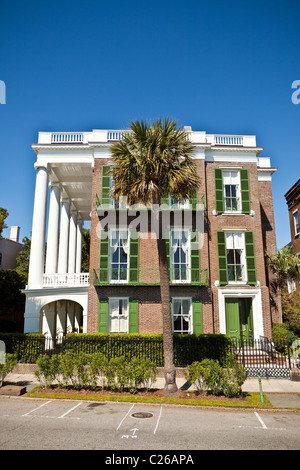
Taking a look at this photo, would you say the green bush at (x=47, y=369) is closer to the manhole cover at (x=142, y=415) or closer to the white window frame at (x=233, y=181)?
the manhole cover at (x=142, y=415)

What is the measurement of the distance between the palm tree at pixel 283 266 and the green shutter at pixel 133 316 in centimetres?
890

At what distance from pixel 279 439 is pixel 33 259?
53.3 feet

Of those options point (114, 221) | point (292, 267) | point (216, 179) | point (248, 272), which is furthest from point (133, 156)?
point (292, 267)

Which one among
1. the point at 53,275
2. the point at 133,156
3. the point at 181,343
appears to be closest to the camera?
the point at 133,156

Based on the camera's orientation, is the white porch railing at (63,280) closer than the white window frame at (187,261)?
No

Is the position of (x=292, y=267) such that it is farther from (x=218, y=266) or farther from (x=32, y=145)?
(x=32, y=145)

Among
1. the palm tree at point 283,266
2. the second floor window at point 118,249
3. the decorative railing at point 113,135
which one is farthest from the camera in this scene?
the decorative railing at point 113,135

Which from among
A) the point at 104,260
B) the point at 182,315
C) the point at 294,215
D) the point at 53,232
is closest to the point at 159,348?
the point at 182,315

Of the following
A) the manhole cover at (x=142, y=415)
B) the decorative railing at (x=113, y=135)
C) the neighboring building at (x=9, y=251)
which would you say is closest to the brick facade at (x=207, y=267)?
the decorative railing at (x=113, y=135)

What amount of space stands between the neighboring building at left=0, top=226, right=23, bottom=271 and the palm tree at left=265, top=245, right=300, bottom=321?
25912mm

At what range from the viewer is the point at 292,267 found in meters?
21.2

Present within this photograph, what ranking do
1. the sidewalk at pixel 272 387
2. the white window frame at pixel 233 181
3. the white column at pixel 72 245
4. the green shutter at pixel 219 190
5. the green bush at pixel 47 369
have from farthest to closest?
the white column at pixel 72 245 < the white window frame at pixel 233 181 < the green shutter at pixel 219 190 < the green bush at pixel 47 369 < the sidewalk at pixel 272 387

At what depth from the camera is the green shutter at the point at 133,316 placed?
19.9 meters

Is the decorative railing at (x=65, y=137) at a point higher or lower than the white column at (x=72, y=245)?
higher
